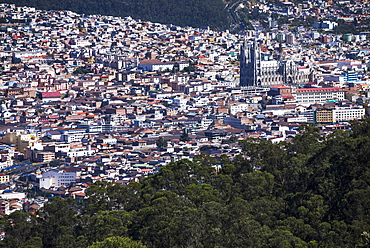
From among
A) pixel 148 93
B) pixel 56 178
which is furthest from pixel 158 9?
pixel 56 178

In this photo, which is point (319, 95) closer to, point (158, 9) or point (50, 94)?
point (50, 94)

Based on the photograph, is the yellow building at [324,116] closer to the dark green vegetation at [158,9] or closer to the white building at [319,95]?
the white building at [319,95]

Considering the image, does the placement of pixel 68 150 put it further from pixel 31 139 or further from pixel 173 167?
pixel 173 167

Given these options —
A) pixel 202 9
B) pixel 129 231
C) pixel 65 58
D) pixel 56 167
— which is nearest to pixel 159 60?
pixel 65 58

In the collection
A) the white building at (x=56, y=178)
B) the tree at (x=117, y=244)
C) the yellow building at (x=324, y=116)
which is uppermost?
the tree at (x=117, y=244)

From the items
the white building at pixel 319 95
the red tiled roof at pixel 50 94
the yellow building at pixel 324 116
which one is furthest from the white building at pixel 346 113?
the red tiled roof at pixel 50 94

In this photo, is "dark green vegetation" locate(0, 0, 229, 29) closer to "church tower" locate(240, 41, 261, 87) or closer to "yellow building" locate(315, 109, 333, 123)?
"church tower" locate(240, 41, 261, 87)

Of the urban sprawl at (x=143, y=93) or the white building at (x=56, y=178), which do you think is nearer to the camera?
the white building at (x=56, y=178)
